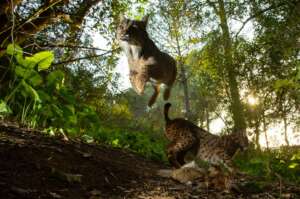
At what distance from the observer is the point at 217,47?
10820 mm

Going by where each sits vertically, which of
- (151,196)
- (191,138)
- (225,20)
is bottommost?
(151,196)

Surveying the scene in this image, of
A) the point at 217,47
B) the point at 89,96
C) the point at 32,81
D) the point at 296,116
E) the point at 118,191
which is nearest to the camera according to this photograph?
the point at 118,191

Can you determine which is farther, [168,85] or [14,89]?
[14,89]

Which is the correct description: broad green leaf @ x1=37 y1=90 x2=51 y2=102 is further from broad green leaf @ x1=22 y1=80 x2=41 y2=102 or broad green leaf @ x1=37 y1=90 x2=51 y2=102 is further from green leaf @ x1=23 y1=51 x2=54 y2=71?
green leaf @ x1=23 y1=51 x2=54 y2=71

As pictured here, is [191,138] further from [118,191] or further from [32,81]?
[32,81]

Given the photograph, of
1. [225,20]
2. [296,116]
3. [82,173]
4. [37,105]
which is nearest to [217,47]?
[225,20]

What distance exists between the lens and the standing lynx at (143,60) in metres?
2.19

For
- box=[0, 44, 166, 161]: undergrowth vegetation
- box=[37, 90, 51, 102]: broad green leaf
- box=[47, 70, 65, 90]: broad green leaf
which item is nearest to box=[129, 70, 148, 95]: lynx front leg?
box=[0, 44, 166, 161]: undergrowth vegetation

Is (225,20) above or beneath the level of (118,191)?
above

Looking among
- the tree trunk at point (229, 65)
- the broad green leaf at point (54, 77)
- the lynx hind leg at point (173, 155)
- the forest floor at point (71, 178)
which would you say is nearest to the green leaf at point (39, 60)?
the broad green leaf at point (54, 77)

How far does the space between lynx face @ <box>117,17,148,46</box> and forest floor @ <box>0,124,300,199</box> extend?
1.46 m

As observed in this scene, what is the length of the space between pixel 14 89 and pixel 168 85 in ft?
13.4

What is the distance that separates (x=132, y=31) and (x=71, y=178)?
73.9 inches

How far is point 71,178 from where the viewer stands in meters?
3.76
